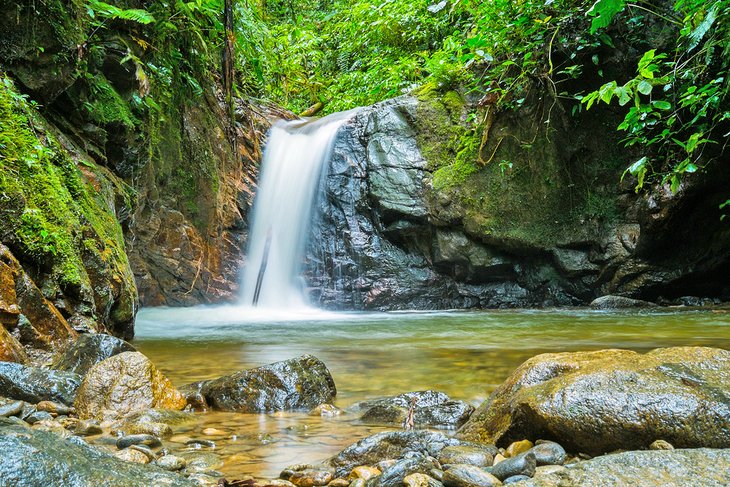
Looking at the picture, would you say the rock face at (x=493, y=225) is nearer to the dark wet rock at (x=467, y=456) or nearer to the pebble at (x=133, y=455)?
the dark wet rock at (x=467, y=456)

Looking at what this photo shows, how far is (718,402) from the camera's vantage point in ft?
7.02

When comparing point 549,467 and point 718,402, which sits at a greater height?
point 718,402

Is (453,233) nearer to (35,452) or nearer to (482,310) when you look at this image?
(482,310)

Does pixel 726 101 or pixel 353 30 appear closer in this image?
pixel 726 101

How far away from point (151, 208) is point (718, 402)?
8612 millimetres

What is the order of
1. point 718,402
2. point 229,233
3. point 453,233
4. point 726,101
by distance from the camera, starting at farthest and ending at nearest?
1. point 229,233
2. point 453,233
3. point 726,101
4. point 718,402

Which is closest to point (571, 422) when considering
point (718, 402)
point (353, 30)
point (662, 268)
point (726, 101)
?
point (718, 402)

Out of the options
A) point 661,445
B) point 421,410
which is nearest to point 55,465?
point 661,445

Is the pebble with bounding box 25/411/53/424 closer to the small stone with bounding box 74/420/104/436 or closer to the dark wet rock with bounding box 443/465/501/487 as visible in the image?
the small stone with bounding box 74/420/104/436

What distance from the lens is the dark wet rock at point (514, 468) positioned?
192 centimetres

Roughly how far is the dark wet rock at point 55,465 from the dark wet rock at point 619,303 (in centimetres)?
843

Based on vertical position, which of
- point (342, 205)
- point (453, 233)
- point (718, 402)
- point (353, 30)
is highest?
point (353, 30)

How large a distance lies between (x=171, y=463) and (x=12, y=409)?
3.53 feet

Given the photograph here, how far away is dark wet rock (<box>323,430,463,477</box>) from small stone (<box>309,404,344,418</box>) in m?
0.91
